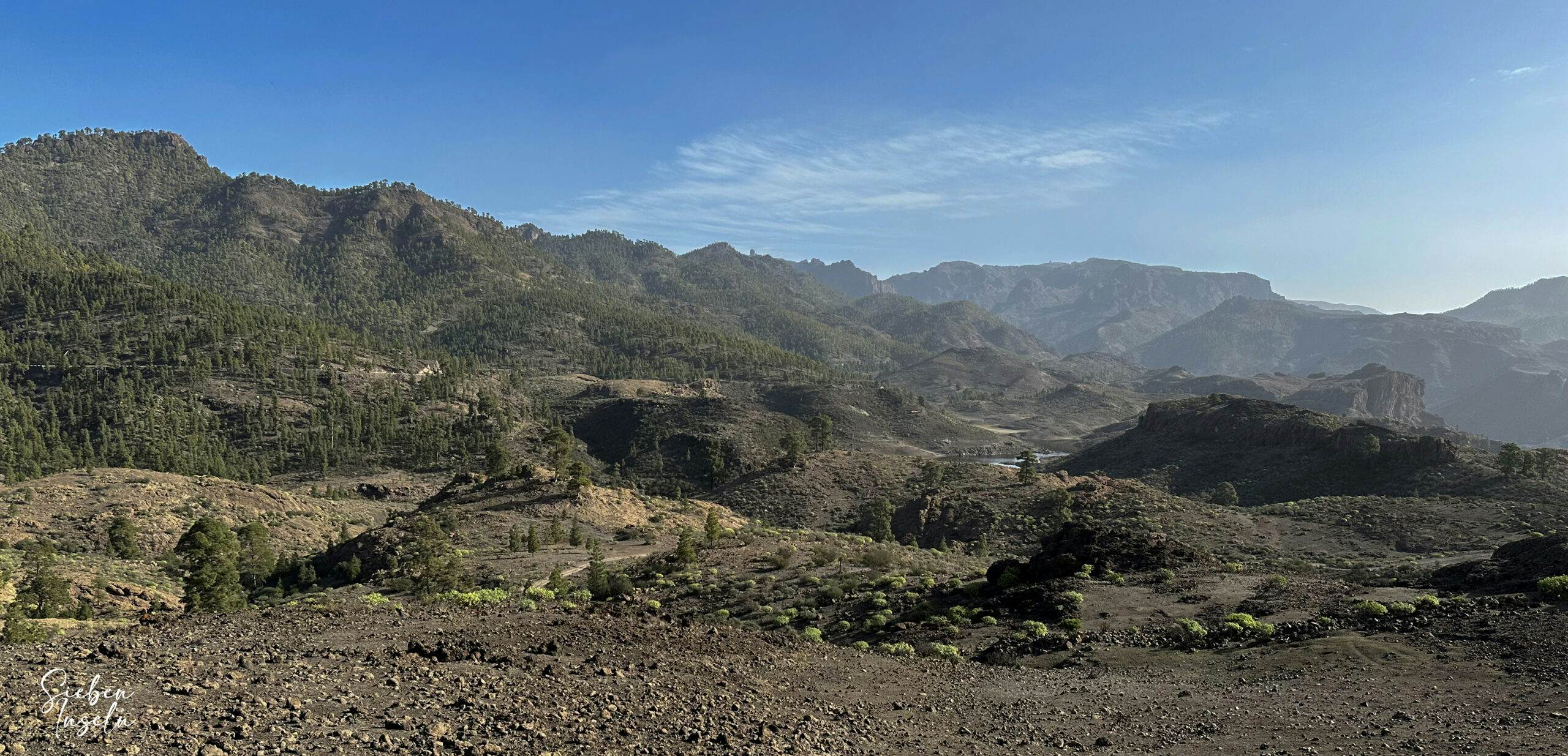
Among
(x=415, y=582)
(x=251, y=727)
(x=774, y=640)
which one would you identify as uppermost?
(x=251, y=727)

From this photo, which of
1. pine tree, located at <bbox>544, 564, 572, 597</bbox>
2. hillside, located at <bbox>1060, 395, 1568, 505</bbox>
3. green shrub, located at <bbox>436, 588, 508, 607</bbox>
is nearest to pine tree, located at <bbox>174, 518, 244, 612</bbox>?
green shrub, located at <bbox>436, 588, 508, 607</bbox>

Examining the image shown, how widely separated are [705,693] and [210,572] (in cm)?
3348

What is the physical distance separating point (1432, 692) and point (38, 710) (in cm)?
3274

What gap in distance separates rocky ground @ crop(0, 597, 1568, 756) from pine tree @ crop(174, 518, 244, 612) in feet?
48.3

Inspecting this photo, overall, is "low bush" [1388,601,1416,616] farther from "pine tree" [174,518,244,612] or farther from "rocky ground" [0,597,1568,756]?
"pine tree" [174,518,244,612]

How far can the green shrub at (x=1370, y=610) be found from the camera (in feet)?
89.4

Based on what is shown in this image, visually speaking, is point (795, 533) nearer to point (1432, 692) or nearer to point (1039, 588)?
point (1039, 588)

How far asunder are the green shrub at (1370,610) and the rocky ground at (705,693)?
2.27 metres

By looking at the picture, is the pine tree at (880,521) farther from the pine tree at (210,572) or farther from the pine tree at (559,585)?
the pine tree at (210,572)

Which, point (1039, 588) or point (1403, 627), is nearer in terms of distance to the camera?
point (1403, 627)

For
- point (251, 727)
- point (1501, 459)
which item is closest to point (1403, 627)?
point (251, 727)

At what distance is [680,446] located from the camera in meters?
146

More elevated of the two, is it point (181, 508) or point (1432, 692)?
point (1432, 692)

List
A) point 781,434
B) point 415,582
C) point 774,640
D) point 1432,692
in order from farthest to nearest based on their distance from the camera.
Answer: point 781,434 → point 415,582 → point 774,640 → point 1432,692
